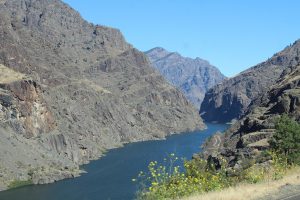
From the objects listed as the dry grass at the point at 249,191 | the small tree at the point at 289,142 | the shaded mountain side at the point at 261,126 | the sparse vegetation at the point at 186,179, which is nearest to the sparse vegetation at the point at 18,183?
the shaded mountain side at the point at 261,126

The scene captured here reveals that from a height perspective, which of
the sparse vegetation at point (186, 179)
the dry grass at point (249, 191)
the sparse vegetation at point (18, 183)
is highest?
the sparse vegetation at point (186, 179)

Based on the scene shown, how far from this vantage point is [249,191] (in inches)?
819

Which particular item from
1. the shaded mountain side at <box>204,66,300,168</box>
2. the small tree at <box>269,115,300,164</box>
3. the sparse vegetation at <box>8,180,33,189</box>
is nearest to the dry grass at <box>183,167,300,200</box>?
the small tree at <box>269,115,300,164</box>

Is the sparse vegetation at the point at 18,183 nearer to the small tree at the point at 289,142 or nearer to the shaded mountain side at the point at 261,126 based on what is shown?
the shaded mountain side at the point at 261,126

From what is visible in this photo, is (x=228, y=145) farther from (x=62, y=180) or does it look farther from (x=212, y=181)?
(x=212, y=181)

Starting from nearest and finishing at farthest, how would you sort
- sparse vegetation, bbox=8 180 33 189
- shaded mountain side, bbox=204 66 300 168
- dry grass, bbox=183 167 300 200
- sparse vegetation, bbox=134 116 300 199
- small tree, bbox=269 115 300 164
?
dry grass, bbox=183 167 300 200 < sparse vegetation, bbox=134 116 300 199 < small tree, bbox=269 115 300 164 < shaded mountain side, bbox=204 66 300 168 < sparse vegetation, bbox=8 180 33 189

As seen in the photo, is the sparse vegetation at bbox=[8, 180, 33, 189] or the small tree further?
the sparse vegetation at bbox=[8, 180, 33, 189]

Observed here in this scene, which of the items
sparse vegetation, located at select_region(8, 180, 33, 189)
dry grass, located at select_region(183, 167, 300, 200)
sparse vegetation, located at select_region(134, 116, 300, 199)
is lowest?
sparse vegetation, located at select_region(8, 180, 33, 189)

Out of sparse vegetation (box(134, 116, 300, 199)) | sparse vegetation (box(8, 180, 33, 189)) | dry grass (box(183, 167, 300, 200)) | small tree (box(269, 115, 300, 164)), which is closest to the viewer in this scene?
dry grass (box(183, 167, 300, 200))

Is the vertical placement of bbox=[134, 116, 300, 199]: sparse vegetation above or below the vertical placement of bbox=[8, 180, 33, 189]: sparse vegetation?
above

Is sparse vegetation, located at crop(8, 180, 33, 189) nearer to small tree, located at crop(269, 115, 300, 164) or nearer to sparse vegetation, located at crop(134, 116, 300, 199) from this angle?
small tree, located at crop(269, 115, 300, 164)

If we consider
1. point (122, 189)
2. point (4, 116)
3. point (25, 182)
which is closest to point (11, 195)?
point (25, 182)

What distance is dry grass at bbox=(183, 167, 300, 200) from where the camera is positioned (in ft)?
65.3

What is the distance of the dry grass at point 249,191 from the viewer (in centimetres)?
1989
